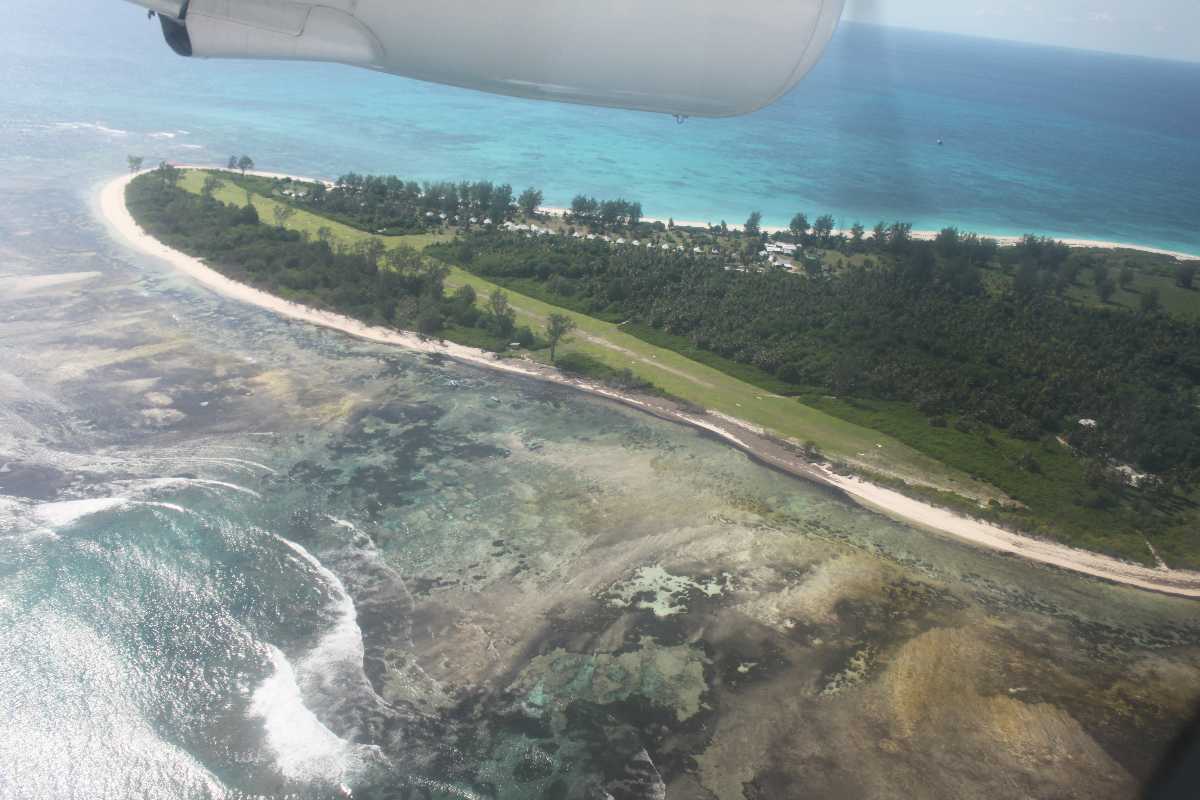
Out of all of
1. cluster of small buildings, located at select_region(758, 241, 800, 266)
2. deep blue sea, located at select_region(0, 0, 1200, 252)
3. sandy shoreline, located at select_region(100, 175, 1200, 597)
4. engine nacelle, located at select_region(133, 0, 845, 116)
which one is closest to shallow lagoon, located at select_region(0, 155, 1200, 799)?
sandy shoreline, located at select_region(100, 175, 1200, 597)

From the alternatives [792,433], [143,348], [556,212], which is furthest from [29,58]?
[792,433]

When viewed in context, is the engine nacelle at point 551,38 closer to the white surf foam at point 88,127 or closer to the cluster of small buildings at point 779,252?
the cluster of small buildings at point 779,252

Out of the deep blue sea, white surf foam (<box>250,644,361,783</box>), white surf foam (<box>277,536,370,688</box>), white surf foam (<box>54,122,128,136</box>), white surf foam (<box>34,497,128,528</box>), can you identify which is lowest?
white surf foam (<box>250,644,361,783</box>)

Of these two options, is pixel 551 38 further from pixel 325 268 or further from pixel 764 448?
pixel 325 268

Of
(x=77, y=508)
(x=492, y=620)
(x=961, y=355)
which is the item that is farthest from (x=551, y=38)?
(x=961, y=355)

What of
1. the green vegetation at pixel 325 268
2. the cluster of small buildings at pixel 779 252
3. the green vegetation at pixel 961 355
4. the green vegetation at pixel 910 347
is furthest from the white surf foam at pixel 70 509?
the cluster of small buildings at pixel 779 252

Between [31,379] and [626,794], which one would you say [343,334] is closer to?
[31,379]

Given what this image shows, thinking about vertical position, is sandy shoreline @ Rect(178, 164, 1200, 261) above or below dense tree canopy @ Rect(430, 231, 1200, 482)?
above

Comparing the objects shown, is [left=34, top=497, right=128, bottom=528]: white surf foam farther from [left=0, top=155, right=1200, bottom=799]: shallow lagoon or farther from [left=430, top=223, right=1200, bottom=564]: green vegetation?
[left=430, top=223, right=1200, bottom=564]: green vegetation
